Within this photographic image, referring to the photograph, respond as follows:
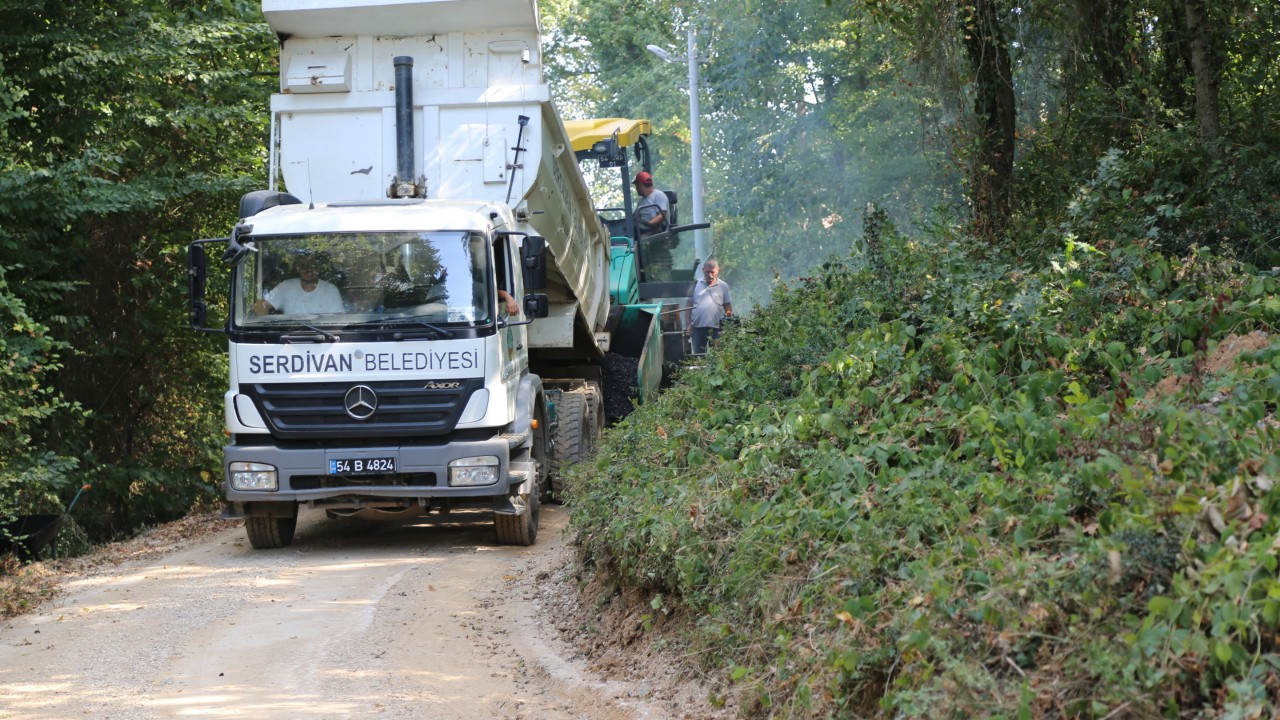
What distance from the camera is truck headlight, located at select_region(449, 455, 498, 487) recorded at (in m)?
9.47

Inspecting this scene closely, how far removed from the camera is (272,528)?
32.7 feet

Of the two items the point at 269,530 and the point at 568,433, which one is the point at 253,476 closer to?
the point at 269,530

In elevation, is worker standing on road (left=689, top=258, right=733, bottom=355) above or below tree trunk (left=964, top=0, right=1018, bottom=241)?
below

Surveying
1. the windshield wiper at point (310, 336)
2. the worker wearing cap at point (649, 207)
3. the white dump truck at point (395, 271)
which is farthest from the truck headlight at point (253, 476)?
the worker wearing cap at point (649, 207)

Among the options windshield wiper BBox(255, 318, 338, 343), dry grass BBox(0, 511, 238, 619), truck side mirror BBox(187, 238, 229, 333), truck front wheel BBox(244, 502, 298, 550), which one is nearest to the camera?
dry grass BBox(0, 511, 238, 619)

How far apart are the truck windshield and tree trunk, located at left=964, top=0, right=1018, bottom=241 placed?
4.58 metres

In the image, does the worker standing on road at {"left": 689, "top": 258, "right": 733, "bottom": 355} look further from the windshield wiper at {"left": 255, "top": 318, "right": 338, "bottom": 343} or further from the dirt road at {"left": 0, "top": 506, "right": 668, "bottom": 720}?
the windshield wiper at {"left": 255, "top": 318, "right": 338, "bottom": 343}

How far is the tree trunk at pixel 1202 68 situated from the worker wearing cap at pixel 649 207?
736 centimetres

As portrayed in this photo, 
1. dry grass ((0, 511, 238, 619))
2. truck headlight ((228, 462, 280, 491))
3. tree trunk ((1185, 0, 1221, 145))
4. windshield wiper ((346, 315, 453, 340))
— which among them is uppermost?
tree trunk ((1185, 0, 1221, 145))

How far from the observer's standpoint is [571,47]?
4084cm

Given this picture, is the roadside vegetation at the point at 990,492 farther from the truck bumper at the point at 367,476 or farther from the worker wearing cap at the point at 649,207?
the worker wearing cap at the point at 649,207

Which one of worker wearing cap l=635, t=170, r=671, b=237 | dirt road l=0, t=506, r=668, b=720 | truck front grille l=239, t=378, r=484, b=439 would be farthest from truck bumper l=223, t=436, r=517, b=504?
worker wearing cap l=635, t=170, r=671, b=237

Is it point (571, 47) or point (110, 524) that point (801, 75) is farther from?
point (110, 524)

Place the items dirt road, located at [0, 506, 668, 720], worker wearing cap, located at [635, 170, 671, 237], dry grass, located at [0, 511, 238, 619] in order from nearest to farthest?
dirt road, located at [0, 506, 668, 720], dry grass, located at [0, 511, 238, 619], worker wearing cap, located at [635, 170, 671, 237]
